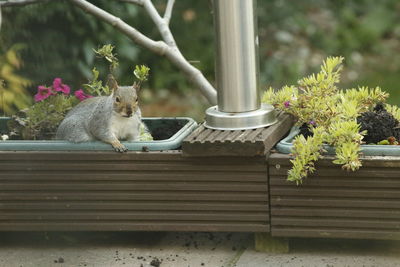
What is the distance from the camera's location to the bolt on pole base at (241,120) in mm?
3723

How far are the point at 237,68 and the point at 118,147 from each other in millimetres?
594

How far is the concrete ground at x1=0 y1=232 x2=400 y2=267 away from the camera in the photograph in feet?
11.9

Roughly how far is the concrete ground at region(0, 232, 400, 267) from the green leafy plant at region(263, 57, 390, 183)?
1.24 ft

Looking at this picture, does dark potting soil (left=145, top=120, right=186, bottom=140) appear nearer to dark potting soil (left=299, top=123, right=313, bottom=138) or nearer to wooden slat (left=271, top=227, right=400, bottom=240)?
dark potting soil (left=299, top=123, right=313, bottom=138)

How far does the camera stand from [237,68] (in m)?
3.72

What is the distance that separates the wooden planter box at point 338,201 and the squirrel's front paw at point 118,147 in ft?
2.03

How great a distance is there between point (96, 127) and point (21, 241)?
67 cm

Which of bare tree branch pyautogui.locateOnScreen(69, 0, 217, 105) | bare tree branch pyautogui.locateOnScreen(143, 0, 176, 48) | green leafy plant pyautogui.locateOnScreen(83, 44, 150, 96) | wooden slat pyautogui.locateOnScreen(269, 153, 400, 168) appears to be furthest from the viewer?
bare tree branch pyautogui.locateOnScreen(143, 0, 176, 48)

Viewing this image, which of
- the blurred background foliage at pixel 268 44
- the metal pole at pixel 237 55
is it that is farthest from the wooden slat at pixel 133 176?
the blurred background foliage at pixel 268 44

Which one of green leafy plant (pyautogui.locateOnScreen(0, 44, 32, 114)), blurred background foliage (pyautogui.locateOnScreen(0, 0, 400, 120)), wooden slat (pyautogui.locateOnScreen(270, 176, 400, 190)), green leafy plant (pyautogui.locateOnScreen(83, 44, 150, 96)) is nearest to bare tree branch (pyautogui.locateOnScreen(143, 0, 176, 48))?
green leafy plant (pyautogui.locateOnScreen(83, 44, 150, 96))

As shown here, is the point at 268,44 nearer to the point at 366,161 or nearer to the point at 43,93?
the point at 43,93

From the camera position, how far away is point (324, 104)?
373cm

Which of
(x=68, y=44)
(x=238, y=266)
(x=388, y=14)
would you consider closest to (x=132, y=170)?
(x=238, y=266)

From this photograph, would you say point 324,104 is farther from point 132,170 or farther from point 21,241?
point 21,241
